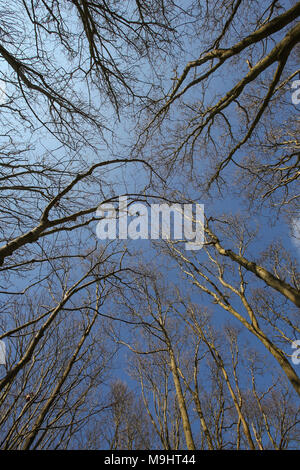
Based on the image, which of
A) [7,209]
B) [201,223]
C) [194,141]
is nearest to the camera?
[7,209]

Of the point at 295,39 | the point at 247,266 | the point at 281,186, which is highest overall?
the point at 281,186

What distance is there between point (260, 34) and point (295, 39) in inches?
15.3

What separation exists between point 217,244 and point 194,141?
6.76 ft

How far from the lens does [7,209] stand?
3.04m

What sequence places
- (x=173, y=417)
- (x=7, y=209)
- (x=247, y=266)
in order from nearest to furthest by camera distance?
(x=7, y=209) < (x=247, y=266) < (x=173, y=417)

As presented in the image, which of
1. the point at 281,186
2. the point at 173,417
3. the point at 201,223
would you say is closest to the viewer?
the point at 281,186

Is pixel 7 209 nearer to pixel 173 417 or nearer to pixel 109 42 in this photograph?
pixel 109 42

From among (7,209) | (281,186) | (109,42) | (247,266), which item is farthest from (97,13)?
(281,186)
